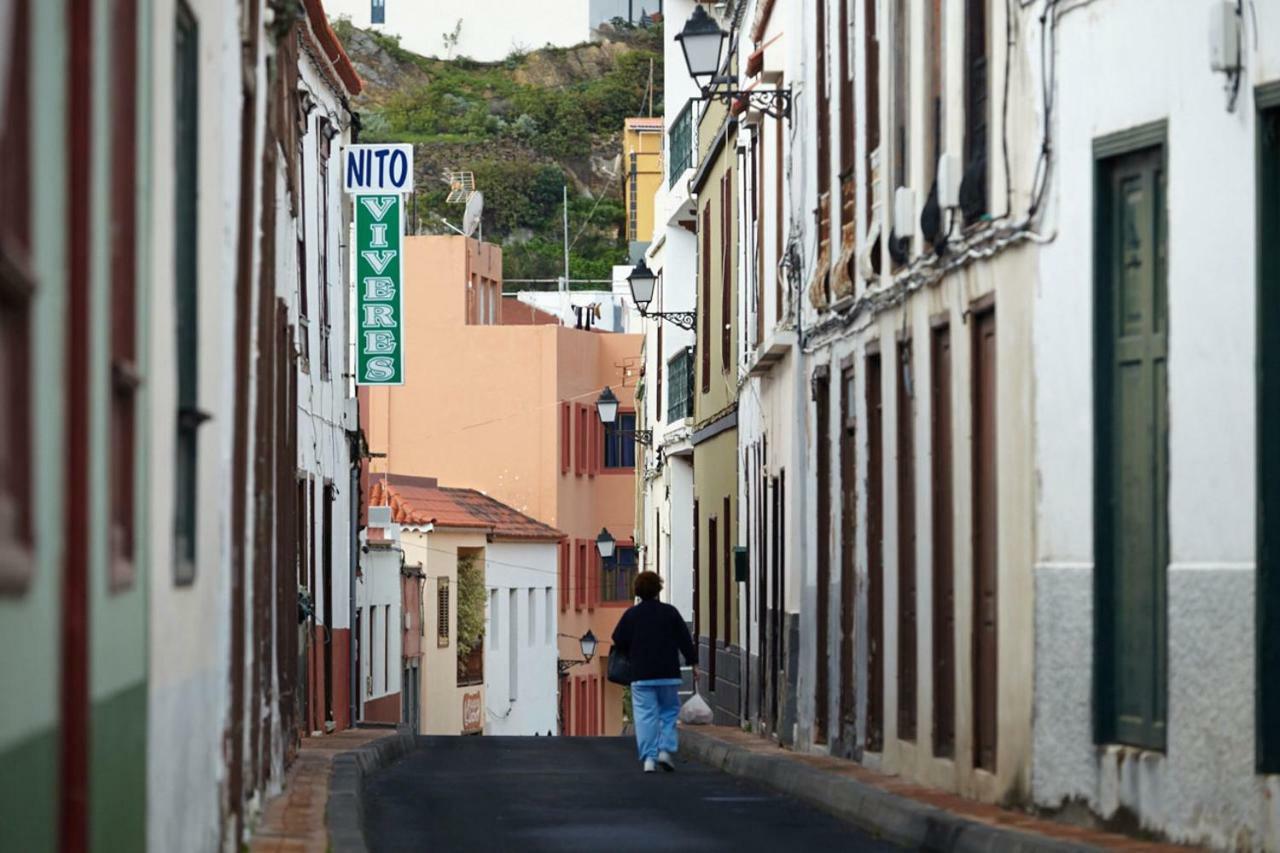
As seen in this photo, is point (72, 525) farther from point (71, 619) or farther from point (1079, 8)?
point (1079, 8)

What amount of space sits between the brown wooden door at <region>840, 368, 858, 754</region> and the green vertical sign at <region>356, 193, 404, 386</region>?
10.2m

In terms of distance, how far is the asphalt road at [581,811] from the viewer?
43.8 feet

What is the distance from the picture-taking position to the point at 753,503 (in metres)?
26.4

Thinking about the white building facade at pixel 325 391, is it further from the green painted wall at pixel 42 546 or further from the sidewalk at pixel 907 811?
the green painted wall at pixel 42 546

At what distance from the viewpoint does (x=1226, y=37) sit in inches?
420

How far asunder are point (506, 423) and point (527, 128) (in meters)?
50.2

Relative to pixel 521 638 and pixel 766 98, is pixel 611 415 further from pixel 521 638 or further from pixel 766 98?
pixel 766 98

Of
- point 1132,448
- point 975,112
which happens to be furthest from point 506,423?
point 1132,448

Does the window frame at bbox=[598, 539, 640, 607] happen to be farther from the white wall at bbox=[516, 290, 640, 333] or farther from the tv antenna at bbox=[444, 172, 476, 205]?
the tv antenna at bbox=[444, 172, 476, 205]

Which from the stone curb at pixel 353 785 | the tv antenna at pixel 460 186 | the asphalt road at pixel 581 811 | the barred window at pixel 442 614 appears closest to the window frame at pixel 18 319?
the stone curb at pixel 353 785

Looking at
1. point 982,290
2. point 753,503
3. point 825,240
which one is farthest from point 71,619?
point 753,503

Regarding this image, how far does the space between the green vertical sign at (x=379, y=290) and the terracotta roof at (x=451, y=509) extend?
1852 cm

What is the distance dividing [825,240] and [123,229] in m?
14.5

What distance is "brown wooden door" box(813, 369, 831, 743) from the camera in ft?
67.3
